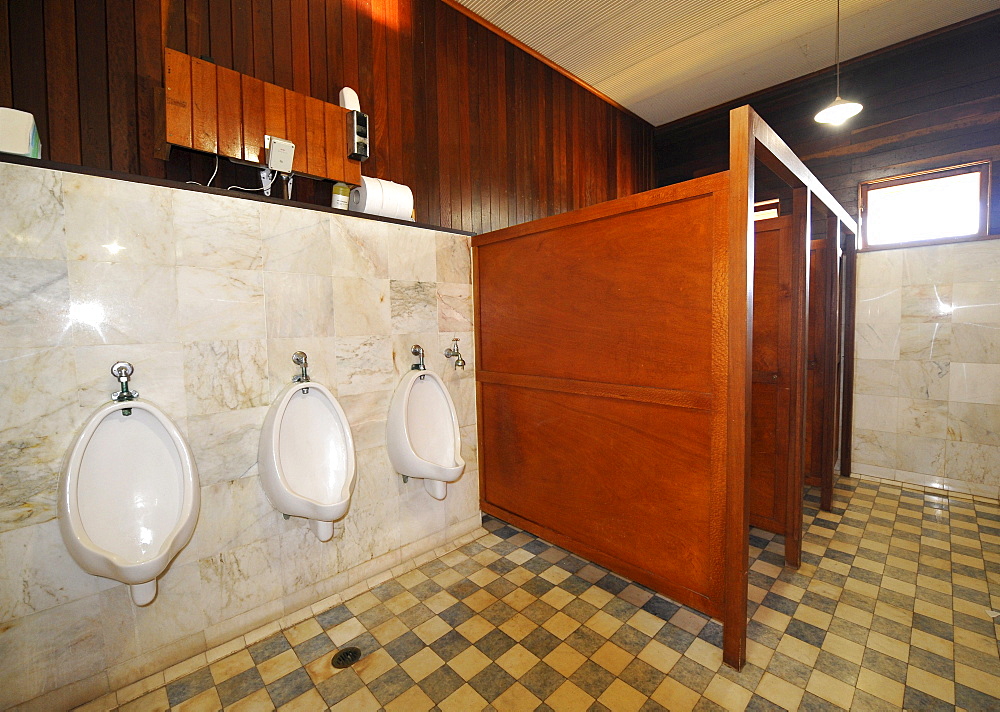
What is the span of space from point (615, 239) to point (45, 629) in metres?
2.33

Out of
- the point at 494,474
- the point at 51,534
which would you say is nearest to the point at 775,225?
the point at 494,474

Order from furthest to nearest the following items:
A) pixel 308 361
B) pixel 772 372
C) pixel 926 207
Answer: pixel 926 207 → pixel 772 372 → pixel 308 361

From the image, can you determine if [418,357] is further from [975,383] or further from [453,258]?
[975,383]

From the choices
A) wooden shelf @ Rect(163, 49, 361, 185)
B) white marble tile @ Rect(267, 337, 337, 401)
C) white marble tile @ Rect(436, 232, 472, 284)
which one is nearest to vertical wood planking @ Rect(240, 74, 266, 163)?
wooden shelf @ Rect(163, 49, 361, 185)

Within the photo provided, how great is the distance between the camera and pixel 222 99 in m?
1.63

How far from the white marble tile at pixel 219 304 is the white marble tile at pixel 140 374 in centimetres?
10

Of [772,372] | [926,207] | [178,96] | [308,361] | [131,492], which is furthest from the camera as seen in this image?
[926,207]

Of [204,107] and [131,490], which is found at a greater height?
[204,107]

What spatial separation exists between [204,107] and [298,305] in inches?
30.4

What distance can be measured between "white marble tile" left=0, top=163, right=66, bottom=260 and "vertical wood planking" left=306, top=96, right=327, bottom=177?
813 mm

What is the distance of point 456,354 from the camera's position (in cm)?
241

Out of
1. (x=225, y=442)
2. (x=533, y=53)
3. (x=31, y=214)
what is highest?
(x=533, y=53)

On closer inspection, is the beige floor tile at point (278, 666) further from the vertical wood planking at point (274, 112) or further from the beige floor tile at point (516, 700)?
the vertical wood planking at point (274, 112)

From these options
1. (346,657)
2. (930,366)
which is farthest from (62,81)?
(930,366)
